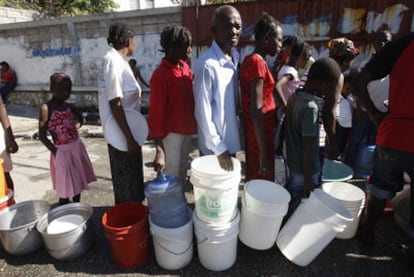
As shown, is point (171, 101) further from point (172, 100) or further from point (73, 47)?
point (73, 47)

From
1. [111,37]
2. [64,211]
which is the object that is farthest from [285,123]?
[64,211]

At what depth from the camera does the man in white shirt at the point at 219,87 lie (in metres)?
1.96

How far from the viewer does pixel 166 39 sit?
83.6 inches

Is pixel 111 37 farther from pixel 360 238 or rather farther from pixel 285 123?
pixel 360 238

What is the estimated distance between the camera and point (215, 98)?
204 centimetres

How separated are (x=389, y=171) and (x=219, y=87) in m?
1.46

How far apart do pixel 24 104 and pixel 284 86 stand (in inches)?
378

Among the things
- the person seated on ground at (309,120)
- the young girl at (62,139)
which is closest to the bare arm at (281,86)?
the person seated on ground at (309,120)

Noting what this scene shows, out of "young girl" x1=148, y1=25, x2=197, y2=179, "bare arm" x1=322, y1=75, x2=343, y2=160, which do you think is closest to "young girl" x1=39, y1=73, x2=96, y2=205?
"young girl" x1=148, y1=25, x2=197, y2=179

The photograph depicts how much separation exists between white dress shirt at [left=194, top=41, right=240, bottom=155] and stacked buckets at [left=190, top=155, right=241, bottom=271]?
184 mm

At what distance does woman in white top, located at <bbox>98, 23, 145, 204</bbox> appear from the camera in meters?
2.16

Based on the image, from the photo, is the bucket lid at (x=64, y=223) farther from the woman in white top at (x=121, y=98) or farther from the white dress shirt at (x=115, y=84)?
the white dress shirt at (x=115, y=84)

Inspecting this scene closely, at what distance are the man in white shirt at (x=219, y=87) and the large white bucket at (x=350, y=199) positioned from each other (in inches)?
46.2

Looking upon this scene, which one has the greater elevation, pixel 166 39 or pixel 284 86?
pixel 166 39
